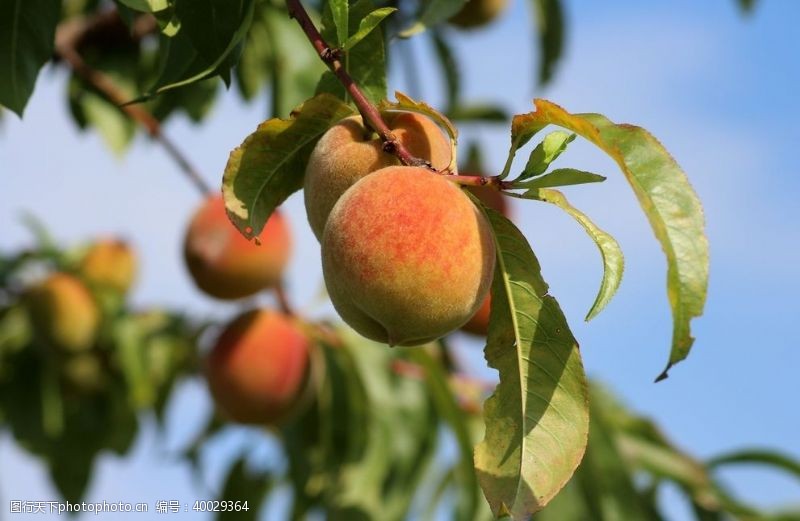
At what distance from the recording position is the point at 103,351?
3078 millimetres

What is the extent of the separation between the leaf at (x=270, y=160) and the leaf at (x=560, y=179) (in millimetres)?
207

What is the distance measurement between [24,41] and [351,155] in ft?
1.52

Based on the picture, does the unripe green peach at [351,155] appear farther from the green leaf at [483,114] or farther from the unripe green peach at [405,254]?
the green leaf at [483,114]

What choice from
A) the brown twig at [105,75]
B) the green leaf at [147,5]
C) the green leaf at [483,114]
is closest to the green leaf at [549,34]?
the green leaf at [483,114]

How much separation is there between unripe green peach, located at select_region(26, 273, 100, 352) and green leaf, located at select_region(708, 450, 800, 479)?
1603 millimetres

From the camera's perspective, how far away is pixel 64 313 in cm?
282

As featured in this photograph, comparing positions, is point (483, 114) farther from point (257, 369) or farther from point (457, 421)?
point (457, 421)

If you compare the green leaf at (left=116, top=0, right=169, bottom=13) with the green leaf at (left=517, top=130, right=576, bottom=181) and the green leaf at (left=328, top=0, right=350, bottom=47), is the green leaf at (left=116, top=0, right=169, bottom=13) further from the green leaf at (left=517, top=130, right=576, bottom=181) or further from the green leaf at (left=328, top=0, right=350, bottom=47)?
the green leaf at (left=517, top=130, right=576, bottom=181)

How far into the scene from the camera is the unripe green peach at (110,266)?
3.18 meters

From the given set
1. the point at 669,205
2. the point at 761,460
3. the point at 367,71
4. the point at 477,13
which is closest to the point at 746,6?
the point at 477,13

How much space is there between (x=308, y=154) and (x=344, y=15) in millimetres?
154

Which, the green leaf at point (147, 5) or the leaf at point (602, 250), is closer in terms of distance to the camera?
the leaf at point (602, 250)

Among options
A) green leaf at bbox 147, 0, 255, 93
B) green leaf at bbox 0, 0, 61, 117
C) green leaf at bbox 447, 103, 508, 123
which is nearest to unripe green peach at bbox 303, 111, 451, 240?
green leaf at bbox 147, 0, 255, 93

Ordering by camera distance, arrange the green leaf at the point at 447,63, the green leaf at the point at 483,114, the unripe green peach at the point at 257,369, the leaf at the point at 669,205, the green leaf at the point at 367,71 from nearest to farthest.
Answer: the leaf at the point at 669,205 < the green leaf at the point at 367,71 < the unripe green peach at the point at 257,369 < the green leaf at the point at 447,63 < the green leaf at the point at 483,114
